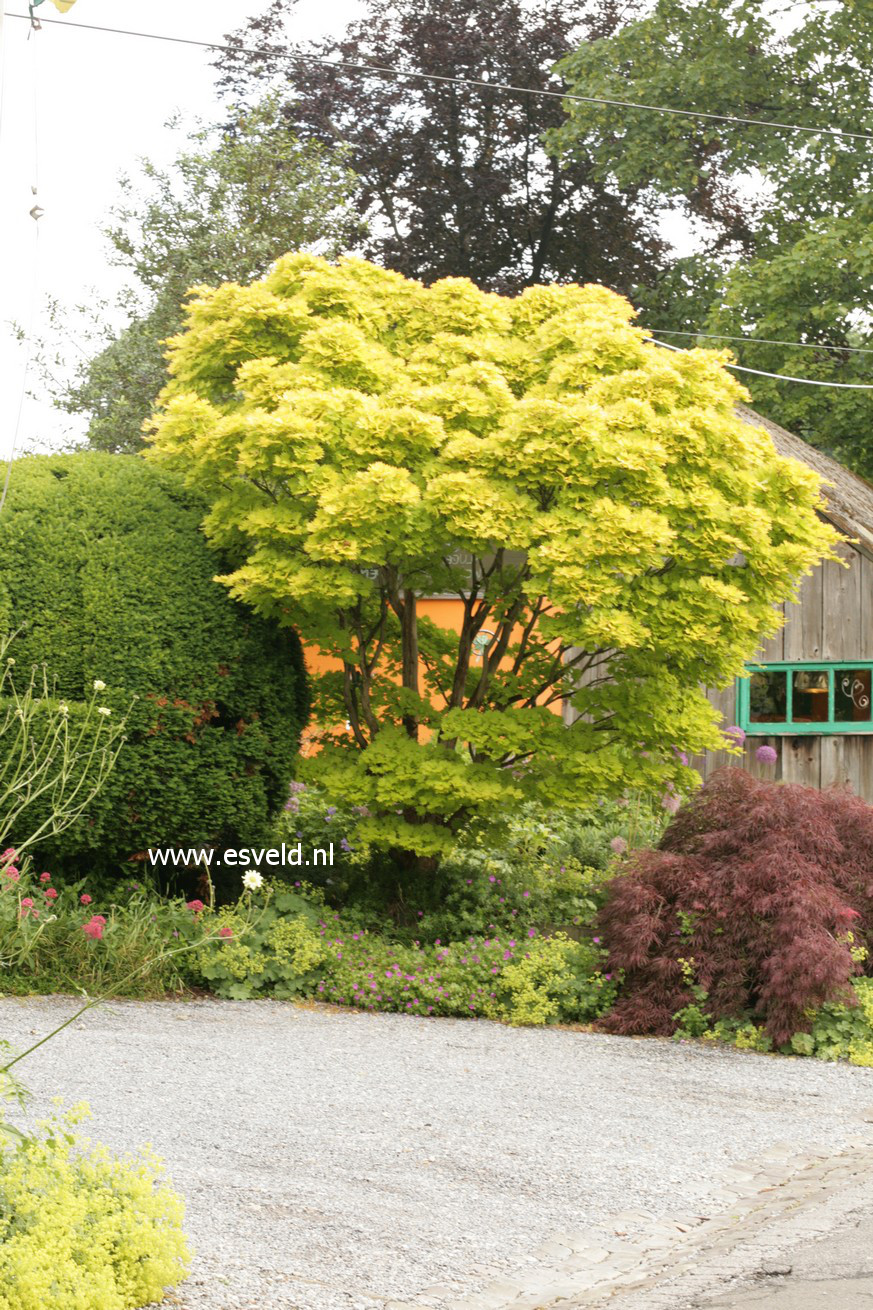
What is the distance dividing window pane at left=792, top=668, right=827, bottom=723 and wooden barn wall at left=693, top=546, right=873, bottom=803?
17cm

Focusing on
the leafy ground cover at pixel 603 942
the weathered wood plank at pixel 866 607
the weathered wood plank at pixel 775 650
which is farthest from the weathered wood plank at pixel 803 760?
the leafy ground cover at pixel 603 942

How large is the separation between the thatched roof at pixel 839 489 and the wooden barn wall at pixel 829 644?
0.24 metres

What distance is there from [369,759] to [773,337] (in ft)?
40.9

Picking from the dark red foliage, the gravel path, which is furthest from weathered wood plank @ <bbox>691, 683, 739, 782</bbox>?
the gravel path

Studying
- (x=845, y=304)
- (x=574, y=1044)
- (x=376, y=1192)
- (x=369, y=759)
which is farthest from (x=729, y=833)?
(x=845, y=304)

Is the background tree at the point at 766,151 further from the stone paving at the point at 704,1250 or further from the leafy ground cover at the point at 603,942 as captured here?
the stone paving at the point at 704,1250

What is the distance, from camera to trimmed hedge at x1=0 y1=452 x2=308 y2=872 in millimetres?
8664

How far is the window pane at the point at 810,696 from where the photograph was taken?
533 inches

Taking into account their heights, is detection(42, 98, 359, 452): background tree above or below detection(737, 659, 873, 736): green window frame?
above

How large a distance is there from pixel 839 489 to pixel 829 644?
230 centimetres

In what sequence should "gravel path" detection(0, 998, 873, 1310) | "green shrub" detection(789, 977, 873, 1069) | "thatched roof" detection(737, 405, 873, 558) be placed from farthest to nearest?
1. "thatched roof" detection(737, 405, 873, 558)
2. "green shrub" detection(789, 977, 873, 1069)
3. "gravel path" detection(0, 998, 873, 1310)

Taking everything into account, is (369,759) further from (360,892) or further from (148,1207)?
(148,1207)

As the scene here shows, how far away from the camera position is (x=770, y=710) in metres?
13.8

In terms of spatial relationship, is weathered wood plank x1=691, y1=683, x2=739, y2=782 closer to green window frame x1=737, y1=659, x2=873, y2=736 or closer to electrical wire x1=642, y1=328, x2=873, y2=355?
green window frame x1=737, y1=659, x2=873, y2=736
